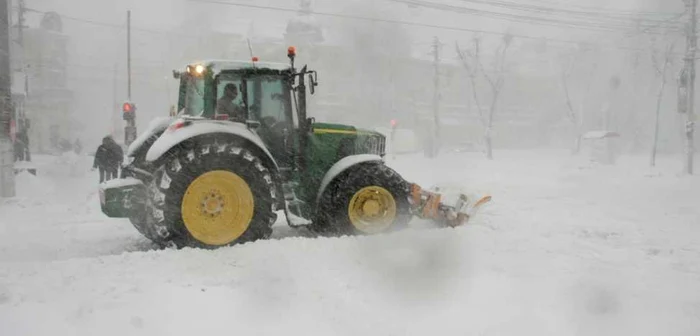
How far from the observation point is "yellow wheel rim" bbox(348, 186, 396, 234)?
6785 millimetres

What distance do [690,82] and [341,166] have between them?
21.6 m

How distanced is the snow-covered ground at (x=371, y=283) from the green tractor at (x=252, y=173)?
0.39 metres

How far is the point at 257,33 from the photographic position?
50.2m

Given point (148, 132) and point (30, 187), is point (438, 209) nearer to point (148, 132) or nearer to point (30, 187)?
point (148, 132)

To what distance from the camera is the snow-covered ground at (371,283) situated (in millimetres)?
3936

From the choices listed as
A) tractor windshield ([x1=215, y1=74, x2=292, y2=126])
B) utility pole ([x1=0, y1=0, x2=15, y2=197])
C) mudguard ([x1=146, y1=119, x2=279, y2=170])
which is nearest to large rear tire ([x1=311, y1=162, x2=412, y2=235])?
mudguard ([x1=146, y1=119, x2=279, y2=170])

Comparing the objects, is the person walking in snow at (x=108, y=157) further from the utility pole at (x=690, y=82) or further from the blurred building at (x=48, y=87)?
the blurred building at (x=48, y=87)

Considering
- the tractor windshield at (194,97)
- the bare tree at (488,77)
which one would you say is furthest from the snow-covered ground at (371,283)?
the bare tree at (488,77)

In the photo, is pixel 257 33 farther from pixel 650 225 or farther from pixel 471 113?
pixel 650 225

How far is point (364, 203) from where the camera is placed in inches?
268

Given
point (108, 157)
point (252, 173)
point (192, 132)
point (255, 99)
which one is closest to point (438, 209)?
point (252, 173)

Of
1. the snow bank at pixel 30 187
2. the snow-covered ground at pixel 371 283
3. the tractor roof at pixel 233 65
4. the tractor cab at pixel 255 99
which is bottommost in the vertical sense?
the snow bank at pixel 30 187

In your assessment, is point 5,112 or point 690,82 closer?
point 5,112

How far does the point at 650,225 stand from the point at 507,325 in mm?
5550
